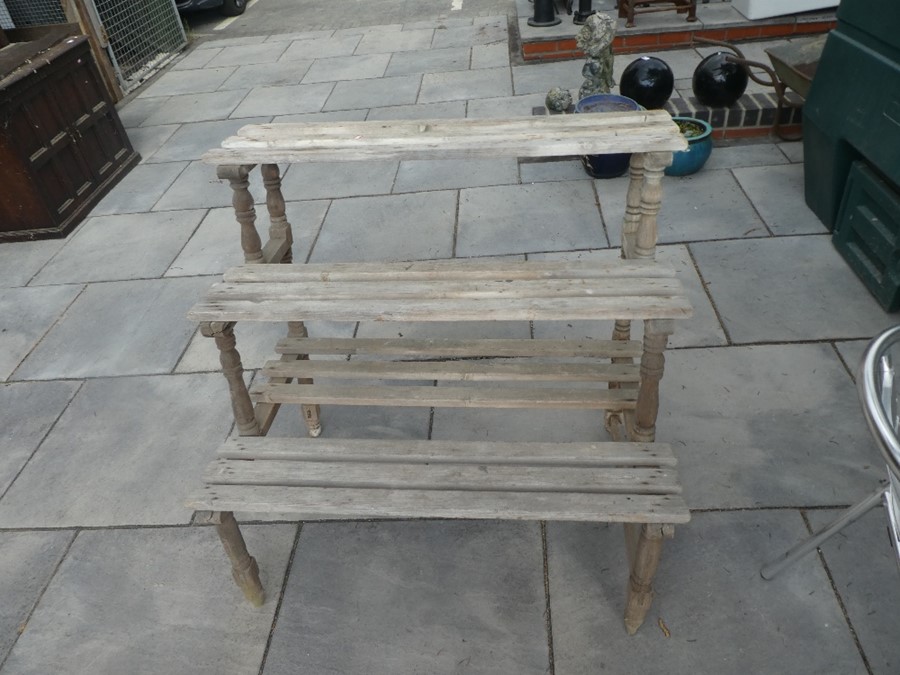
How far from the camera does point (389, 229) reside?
5.02 metres

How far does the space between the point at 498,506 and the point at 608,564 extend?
2.54 feet

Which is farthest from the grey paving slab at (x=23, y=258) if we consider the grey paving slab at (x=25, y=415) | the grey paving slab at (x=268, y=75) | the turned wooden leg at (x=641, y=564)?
the turned wooden leg at (x=641, y=564)

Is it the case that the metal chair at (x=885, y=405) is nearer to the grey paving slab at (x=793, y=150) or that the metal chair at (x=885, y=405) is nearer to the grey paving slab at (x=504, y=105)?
the grey paving slab at (x=793, y=150)

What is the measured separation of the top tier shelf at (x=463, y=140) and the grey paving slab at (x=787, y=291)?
1.61 metres

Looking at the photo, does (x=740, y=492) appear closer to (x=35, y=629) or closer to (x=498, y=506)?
(x=498, y=506)

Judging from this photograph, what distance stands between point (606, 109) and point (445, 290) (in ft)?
11.5

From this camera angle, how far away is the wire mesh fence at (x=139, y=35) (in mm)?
8273

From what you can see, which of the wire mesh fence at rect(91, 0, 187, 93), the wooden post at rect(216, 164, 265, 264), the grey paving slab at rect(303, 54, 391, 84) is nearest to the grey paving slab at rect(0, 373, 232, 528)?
the wooden post at rect(216, 164, 265, 264)

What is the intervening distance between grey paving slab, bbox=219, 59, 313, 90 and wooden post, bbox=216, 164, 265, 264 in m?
5.86

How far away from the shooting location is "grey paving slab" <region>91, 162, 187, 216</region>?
5855 mm

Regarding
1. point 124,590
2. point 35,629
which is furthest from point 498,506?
point 35,629

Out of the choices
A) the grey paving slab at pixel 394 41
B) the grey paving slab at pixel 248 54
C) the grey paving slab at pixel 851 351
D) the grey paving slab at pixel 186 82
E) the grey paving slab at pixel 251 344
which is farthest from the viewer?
the grey paving slab at pixel 248 54

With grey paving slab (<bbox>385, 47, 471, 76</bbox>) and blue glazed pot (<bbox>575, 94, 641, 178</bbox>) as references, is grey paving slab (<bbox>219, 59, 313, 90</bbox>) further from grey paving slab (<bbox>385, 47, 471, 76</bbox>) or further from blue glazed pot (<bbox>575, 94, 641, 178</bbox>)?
blue glazed pot (<bbox>575, 94, 641, 178</bbox>)

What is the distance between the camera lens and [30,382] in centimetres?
397
